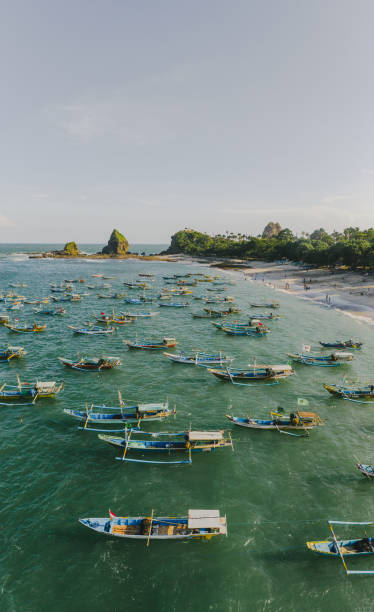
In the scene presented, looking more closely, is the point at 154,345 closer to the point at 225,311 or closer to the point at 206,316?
the point at 206,316

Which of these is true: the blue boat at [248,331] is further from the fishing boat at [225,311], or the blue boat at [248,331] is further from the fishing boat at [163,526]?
the fishing boat at [163,526]

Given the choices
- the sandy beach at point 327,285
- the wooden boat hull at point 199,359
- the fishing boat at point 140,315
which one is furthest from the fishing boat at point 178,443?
the sandy beach at point 327,285

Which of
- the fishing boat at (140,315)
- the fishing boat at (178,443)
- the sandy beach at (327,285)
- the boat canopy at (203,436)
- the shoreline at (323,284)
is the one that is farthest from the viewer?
the sandy beach at (327,285)

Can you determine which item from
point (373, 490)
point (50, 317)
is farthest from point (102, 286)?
point (373, 490)

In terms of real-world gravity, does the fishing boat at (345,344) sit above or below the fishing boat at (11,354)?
above

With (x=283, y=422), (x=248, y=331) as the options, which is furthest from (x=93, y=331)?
(x=283, y=422)

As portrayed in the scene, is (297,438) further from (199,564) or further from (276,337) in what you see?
(276,337)

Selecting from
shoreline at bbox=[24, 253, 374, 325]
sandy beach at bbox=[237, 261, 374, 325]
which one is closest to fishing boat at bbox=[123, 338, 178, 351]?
shoreline at bbox=[24, 253, 374, 325]
